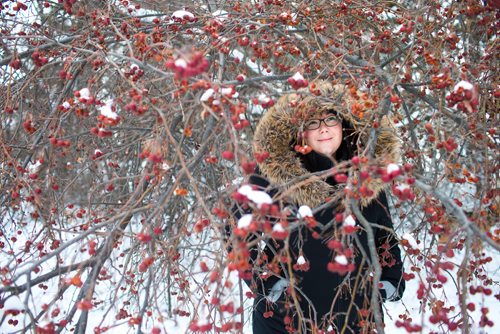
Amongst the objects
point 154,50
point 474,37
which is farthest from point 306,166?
point 474,37

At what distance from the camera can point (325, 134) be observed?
1942 millimetres

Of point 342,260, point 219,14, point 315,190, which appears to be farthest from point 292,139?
point 342,260

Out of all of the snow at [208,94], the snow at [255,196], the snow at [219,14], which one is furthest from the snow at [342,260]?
the snow at [219,14]

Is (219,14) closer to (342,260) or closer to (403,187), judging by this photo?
(403,187)

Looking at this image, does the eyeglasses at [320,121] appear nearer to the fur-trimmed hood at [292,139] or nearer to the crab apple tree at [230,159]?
the fur-trimmed hood at [292,139]

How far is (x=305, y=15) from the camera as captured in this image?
2033 mm

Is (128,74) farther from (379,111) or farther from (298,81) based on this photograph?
(379,111)

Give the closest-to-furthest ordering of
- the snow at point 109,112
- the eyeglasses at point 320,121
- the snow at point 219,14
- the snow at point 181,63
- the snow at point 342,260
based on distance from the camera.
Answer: the snow at point 181,63 < the snow at point 342,260 < the snow at point 109,112 < the eyeglasses at point 320,121 < the snow at point 219,14

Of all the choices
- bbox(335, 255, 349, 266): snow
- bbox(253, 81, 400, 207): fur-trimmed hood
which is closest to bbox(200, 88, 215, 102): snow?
bbox(335, 255, 349, 266): snow

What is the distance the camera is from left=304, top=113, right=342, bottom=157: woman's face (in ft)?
6.38

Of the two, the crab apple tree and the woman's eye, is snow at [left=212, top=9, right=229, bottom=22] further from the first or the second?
the woman's eye

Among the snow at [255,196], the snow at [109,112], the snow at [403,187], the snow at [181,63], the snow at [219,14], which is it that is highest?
the snow at [219,14]

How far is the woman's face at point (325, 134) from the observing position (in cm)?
194

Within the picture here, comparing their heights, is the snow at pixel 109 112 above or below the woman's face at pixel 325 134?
below
